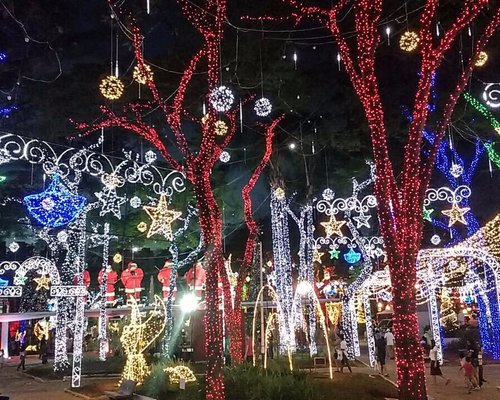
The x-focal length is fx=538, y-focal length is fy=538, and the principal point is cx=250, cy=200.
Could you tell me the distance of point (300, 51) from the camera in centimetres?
1873

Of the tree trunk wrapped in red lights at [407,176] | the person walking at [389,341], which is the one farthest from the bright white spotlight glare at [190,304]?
the tree trunk wrapped in red lights at [407,176]

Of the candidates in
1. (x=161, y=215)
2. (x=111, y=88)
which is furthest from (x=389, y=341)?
(x=111, y=88)

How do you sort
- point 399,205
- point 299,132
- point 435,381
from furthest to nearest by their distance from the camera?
point 299,132 < point 435,381 < point 399,205

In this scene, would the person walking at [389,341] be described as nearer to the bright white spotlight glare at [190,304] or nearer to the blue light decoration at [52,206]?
the bright white spotlight glare at [190,304]

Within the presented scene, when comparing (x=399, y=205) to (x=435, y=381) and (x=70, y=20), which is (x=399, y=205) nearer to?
(x=435, y=381)

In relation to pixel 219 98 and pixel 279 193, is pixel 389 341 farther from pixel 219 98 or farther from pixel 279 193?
pixel 219 98

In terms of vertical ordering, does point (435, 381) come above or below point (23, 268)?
below

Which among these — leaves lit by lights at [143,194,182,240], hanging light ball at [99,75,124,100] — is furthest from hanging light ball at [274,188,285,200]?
hanging light ball at [99,75,124,100]

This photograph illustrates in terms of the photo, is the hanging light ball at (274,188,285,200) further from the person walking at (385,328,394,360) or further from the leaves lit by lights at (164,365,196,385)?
the leaves lit by lights at (164,365,196,385)

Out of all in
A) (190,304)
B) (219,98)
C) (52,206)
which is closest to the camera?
(219,98)

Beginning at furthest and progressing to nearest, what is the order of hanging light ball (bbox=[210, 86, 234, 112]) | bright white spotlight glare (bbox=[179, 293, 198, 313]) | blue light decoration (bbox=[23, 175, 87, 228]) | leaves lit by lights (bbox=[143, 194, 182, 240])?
bright white spotlight glare (bbox=[179, 293, 198, 313]), leaves lit by lights (bbox=[143, 194, 182, 240]), blue light decoration (bbox=[23, 175, 87, 228]), hanging light ball (bbox=[210, 86, 234, 112])

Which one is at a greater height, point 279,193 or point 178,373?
point 279,193

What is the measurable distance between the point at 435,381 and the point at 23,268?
59.8 ft

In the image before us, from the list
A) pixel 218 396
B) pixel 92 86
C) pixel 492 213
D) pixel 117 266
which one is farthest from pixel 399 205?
pixel 117 266
